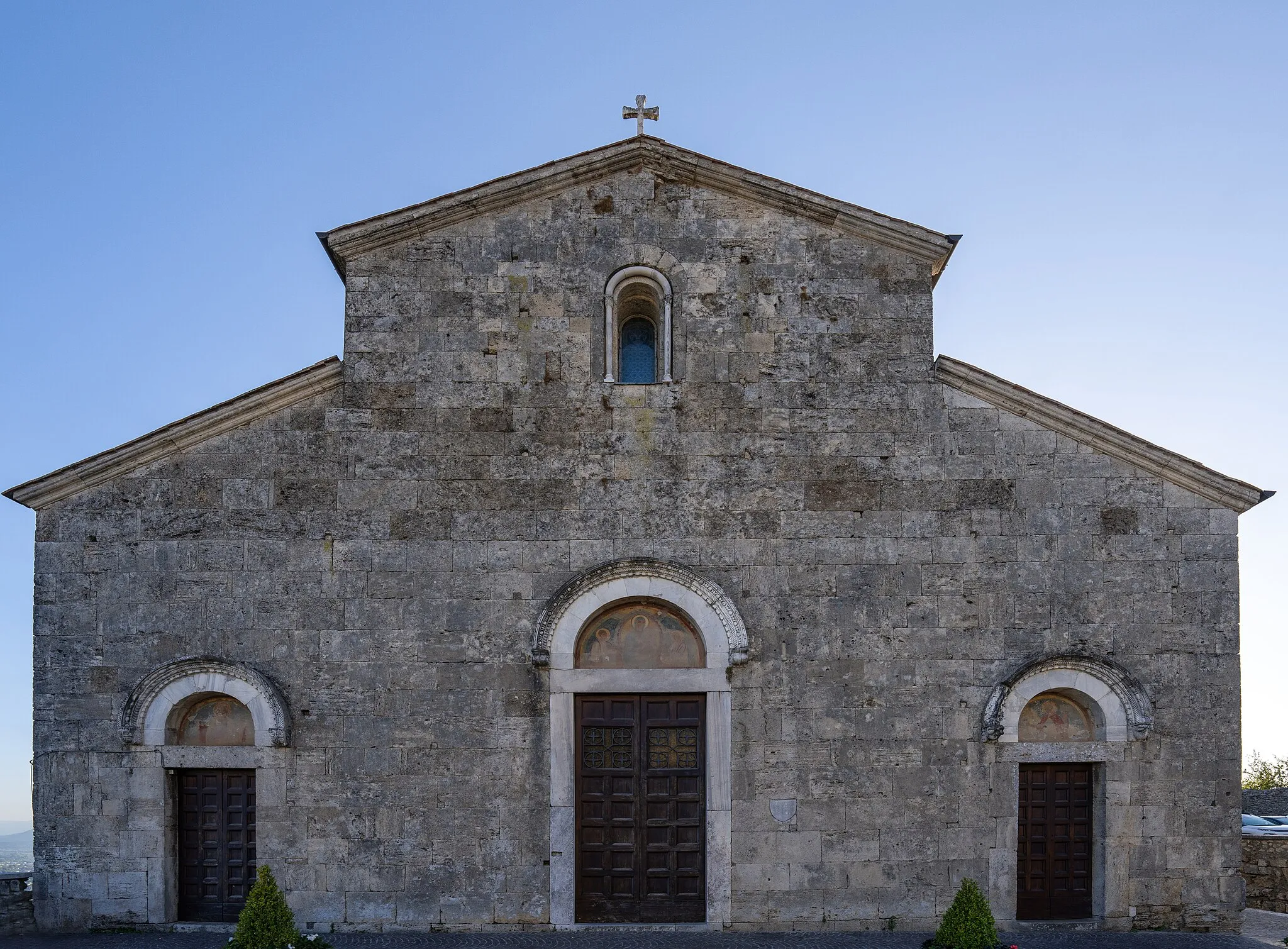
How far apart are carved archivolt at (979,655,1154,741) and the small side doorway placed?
834cm

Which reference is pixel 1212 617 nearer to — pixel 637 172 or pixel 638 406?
pixel 638 406

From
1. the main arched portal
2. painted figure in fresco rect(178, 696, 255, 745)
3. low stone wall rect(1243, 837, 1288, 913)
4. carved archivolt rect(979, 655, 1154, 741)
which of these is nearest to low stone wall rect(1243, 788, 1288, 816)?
low stone wall rect(1243, 837, 1288, 913)

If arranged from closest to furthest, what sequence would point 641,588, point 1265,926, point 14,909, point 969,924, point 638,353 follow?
point 969,924 → point 14,909 → point 641,588 → point 1265,926 → point 638,353

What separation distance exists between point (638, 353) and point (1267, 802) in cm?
1912

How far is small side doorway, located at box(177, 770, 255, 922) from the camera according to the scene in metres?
11.3

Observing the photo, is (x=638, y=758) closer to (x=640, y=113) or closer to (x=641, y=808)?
(x=641, y=808)

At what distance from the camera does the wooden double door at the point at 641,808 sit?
1113 cm

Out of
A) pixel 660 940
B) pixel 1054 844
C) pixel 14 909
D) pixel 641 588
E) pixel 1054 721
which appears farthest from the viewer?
pixel 1054 721

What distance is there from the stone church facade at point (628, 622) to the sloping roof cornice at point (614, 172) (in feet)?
0.18

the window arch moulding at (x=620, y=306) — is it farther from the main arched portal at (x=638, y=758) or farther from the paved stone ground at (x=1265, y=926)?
the paved stone ground at (x=1265, y=926)

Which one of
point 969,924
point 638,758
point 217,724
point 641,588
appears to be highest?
point 641,588

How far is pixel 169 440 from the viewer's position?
450 inches

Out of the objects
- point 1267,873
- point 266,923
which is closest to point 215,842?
point 266,923

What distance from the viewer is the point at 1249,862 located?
45.2 feet
